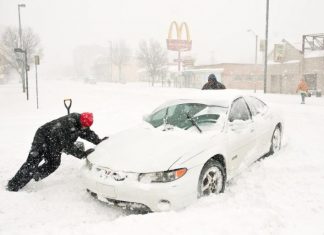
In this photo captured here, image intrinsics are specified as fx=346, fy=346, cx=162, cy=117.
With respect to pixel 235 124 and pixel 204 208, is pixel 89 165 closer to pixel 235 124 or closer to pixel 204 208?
pixel 204 208

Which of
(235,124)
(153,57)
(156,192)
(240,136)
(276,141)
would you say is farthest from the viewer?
(153,57)

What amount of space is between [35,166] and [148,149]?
74.2 inches

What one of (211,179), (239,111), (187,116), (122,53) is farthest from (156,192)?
(122,53)

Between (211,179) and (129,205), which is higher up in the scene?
(211,179)

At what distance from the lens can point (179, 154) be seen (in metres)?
4.14

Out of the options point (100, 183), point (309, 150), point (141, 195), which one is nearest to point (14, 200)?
point (100, 183)

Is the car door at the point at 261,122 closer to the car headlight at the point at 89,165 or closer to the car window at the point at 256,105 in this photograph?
the car window at the point at 256,105

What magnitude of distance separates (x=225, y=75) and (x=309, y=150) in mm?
38551

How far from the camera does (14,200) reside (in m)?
4.65

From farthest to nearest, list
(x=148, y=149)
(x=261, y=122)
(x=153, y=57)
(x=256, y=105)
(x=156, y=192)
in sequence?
(x=153, y=57) → (x=256, y=105) → (x=261, y=122) → (x=148, y=149) → (x=156, y=192)

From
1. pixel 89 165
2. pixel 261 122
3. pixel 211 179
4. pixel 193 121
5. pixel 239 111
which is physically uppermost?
pixel 239 111

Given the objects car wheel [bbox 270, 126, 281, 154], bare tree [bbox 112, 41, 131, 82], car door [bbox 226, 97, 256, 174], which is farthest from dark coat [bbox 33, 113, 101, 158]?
bare tree [bbox 112, 41, 131, 82]

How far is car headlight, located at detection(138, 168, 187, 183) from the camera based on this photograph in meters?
3.96

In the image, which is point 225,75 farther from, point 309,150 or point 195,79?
point 309,150
